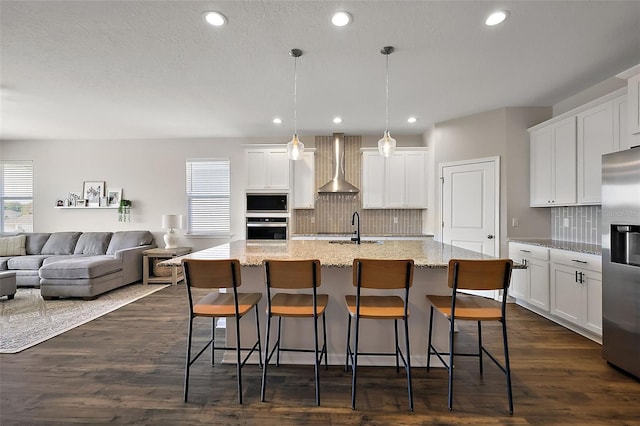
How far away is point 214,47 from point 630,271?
12.4 ft

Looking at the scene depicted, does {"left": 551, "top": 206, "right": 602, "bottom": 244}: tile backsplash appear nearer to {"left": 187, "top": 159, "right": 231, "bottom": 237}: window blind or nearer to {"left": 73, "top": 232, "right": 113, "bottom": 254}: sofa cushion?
{"left": 187, "top": 159, "right": 231, "bottom": 237}: window blind

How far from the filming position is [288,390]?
202 centimetres

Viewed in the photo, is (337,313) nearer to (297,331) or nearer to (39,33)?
(297,331)

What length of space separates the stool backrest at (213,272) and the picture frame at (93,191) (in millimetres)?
5253

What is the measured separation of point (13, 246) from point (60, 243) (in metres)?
0.68

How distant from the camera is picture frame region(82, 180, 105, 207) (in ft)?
18.9

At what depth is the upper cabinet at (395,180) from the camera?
5133mm

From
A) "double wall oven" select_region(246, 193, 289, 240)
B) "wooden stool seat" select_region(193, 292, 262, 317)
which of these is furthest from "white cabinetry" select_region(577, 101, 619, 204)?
"double wall oven" select_region(246, 193, 289, 240)

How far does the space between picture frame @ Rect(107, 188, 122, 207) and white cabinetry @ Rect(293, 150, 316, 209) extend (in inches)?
142

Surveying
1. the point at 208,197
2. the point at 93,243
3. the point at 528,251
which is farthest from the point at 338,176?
the point at 93,243

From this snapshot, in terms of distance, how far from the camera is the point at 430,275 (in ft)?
7.59

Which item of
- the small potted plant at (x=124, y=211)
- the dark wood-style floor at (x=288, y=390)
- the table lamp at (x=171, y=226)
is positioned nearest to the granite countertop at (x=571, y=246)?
the dark wood-style floor at (x=288, y=390)

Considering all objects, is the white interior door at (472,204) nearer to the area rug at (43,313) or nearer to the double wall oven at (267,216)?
the double wall oven at (267,216)

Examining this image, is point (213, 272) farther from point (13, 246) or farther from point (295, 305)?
point (13, 246)
